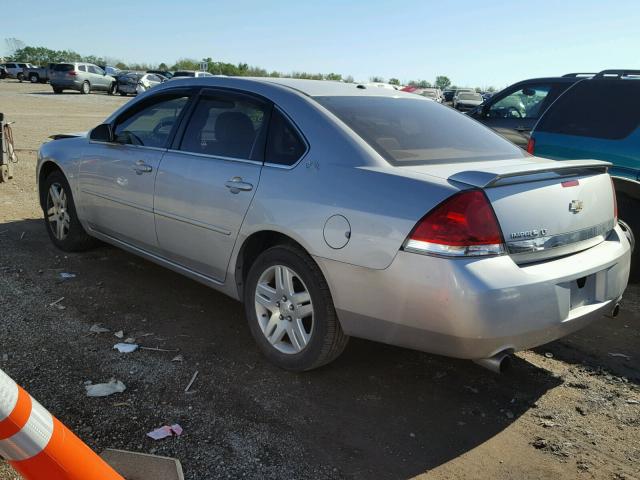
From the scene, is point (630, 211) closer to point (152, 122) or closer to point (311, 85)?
point (311, 85)

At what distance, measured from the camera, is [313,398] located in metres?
3.26

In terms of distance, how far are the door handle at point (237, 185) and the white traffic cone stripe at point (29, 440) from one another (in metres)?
1.86

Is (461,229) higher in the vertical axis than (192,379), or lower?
higher

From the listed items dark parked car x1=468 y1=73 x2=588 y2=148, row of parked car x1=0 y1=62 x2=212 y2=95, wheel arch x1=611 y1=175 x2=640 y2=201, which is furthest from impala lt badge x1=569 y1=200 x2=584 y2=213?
row of parked car x1=0 y1=62 x2=212 y2=95

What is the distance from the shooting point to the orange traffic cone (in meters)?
1.87

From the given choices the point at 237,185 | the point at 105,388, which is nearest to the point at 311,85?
the point at 237,185

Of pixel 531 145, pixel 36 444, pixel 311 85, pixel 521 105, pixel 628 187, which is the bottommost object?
pixel 36 444

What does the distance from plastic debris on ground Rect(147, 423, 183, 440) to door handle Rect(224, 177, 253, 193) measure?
56.0 inches

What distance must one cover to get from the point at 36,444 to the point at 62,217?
403cm

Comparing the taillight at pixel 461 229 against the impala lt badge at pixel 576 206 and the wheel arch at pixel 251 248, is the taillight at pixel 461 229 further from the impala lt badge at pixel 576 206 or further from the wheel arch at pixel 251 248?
the wheel arch at pixel 251 248

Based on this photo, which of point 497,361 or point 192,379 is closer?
point 497,361

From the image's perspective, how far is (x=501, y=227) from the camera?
9.02 ft

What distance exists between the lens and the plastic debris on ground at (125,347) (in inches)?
146

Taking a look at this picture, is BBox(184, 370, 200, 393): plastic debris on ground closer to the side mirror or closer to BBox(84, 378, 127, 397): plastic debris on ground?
BBox(84, 378, 127, 397): plastic debris on ground
